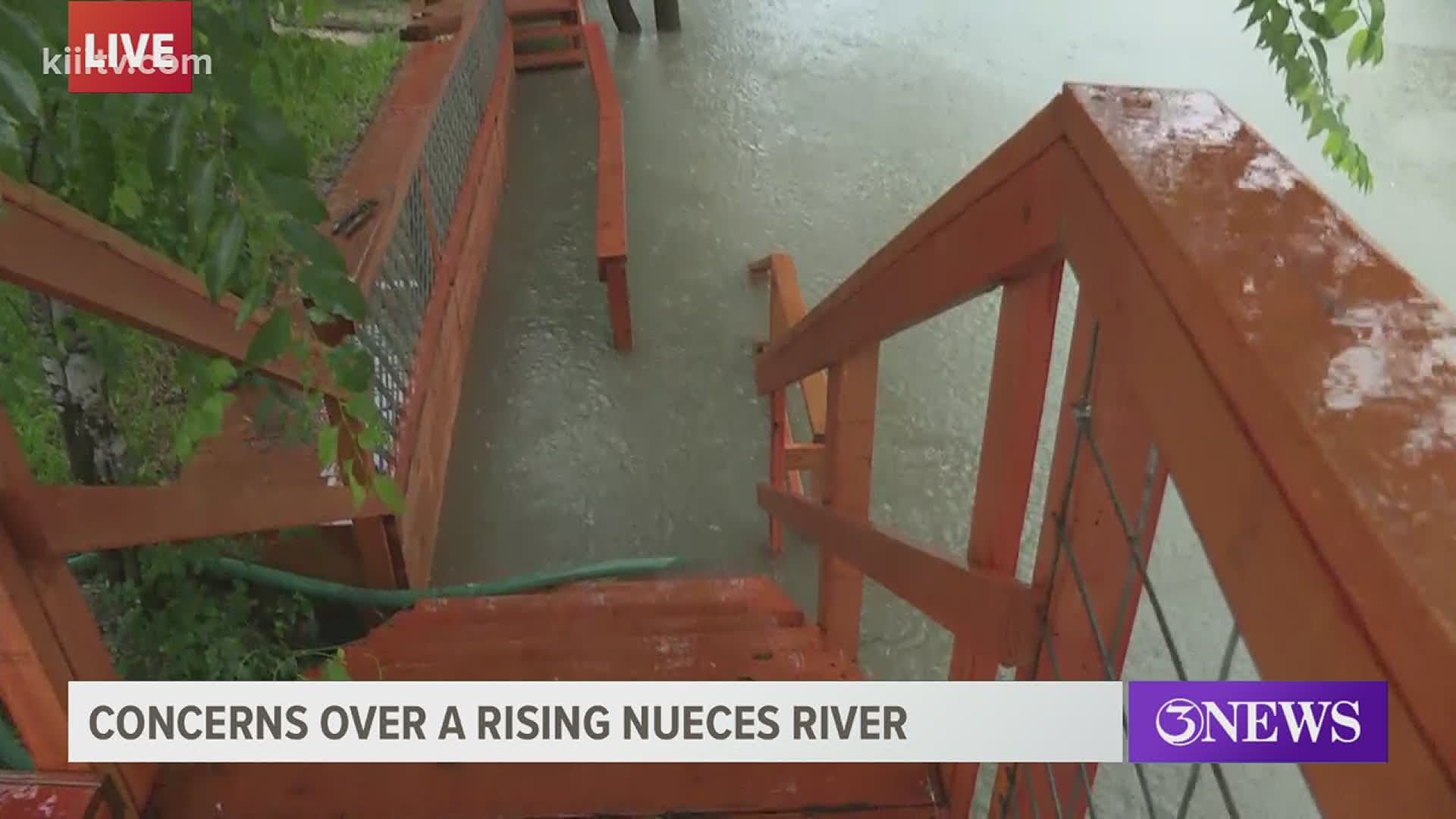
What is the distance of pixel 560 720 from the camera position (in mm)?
1070

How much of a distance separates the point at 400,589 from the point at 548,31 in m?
4.51

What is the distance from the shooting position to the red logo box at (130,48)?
0.86m

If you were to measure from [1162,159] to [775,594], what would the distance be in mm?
2159

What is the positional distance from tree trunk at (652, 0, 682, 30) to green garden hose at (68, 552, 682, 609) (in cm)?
441

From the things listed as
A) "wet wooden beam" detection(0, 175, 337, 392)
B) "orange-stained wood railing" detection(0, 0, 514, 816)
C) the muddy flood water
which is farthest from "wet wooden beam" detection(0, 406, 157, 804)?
the muddy flood water

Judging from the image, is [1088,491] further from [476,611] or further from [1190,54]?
[1190,54]

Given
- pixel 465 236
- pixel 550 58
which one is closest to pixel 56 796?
pixel 465 236

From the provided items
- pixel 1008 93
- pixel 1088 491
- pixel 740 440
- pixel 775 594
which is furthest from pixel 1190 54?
pixel 1088 491

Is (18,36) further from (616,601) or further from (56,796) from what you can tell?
(616,601)

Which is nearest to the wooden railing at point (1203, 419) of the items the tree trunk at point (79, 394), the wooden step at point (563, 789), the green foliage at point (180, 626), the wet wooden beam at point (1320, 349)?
the wet wooden beam at point (1320, 349)

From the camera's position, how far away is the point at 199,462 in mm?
2301

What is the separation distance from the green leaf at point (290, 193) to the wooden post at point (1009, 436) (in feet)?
2.13

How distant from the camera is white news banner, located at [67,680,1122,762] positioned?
104cm

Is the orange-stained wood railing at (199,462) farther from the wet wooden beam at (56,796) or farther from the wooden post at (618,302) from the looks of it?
the wooden post at (618,302)
